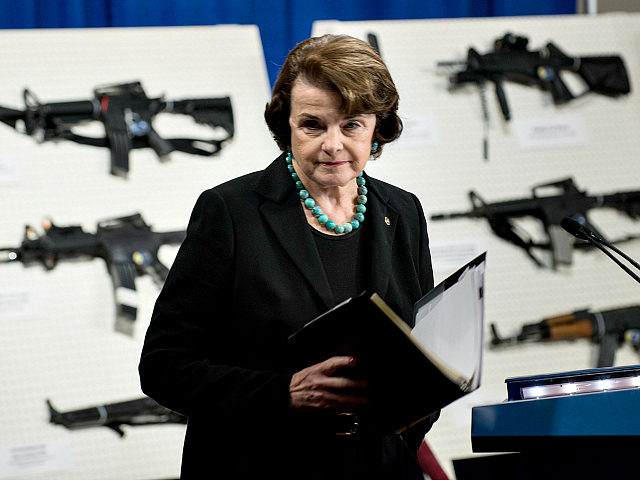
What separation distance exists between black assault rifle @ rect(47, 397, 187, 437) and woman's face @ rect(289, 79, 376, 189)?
1.48 m

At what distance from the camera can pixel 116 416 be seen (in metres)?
2.61

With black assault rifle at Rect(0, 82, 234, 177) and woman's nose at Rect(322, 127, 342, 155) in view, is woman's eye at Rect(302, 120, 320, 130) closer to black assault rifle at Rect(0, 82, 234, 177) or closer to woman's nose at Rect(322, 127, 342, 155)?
woman's nose at Rect(322, 127, 342, 155)

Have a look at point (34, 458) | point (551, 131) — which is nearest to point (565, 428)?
point (34, 458)

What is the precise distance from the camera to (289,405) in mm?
1247

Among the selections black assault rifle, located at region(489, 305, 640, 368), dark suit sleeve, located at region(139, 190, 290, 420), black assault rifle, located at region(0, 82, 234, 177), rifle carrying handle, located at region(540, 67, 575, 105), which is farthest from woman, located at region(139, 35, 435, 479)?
rifle carrying handle, located at region(540, 67, 575, 105)

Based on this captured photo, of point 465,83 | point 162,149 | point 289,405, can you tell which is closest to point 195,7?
point 162,149

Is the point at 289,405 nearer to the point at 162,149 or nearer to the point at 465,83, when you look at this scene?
the point at 162,149

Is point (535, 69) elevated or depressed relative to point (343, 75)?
depressed

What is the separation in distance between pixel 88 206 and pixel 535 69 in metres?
1.69

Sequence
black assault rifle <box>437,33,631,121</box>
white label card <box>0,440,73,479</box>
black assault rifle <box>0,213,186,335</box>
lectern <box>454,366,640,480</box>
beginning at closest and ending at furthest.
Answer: lectern <box>454,366,640,480</box> → white label card <box>0,440,73,479</box> → black assault rifle <box>0,213,186,335</box> → black assault rifle <box>437,33,631,121</box>

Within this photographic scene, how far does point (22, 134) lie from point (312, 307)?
5.61ft

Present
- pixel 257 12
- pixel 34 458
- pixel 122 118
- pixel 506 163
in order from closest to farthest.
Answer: pixel 34 458 → pixel 122 118 → pixel 506 163 → pixel 257 12

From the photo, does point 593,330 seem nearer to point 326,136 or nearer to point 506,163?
point 506,163

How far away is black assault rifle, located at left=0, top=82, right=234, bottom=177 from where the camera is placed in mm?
2707
